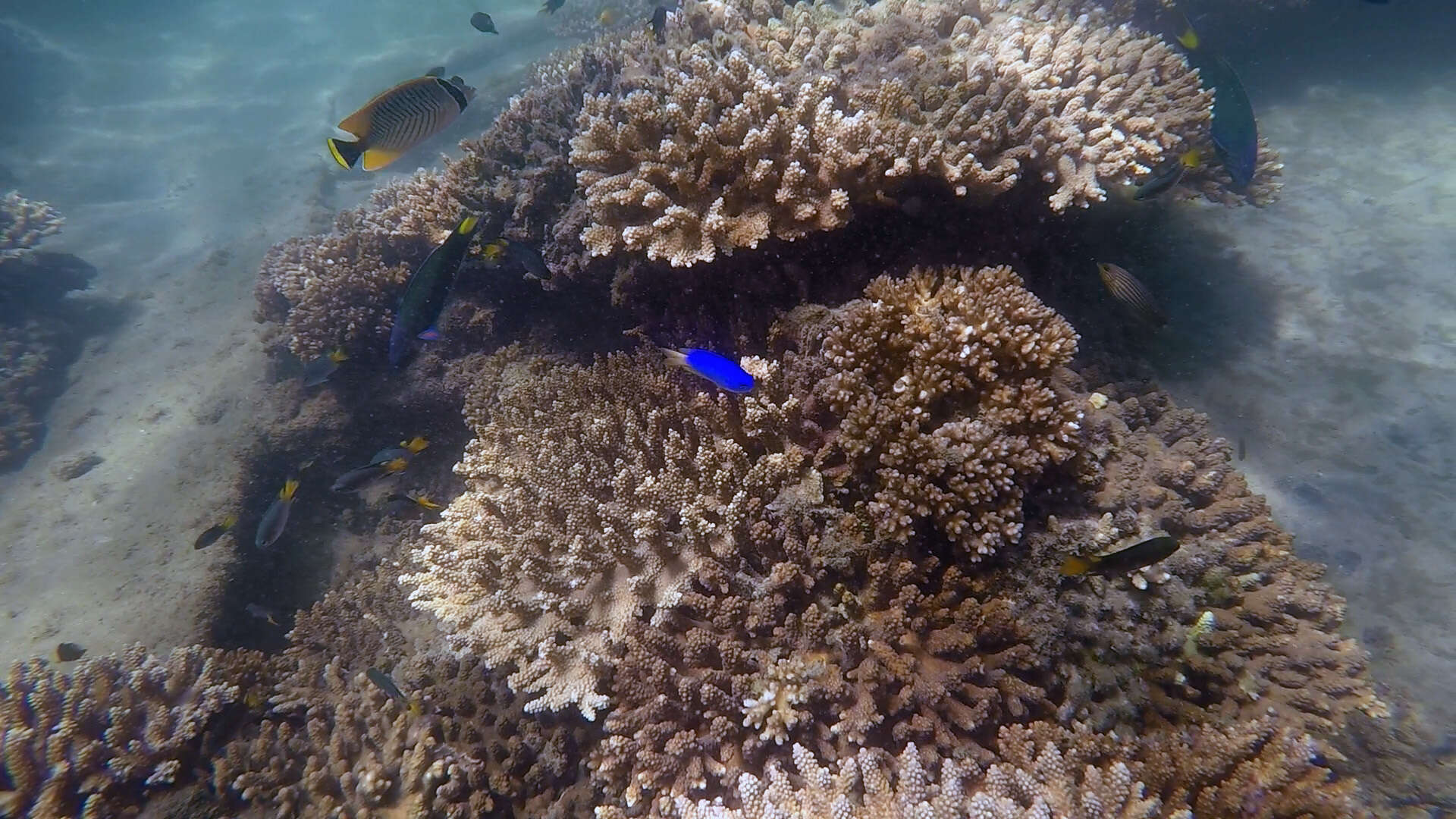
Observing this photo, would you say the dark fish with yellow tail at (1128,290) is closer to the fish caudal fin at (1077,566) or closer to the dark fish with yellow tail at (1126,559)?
the dark fish with yellow tail at (1126,559)

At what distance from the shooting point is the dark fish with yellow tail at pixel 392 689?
11.6ft

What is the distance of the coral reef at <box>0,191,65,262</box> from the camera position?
11727mm

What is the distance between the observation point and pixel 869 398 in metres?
2.93

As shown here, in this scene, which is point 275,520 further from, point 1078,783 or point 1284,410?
point 1284,410

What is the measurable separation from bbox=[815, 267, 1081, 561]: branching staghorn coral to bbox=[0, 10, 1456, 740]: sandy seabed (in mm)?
1874

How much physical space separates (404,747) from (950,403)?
3498mm

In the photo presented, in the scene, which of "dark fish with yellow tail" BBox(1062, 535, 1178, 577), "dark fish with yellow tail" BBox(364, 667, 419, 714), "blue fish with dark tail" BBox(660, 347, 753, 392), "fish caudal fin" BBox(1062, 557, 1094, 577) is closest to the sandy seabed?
"dark fish with yellow tail" BBox(1062, 535, 1178, 577)

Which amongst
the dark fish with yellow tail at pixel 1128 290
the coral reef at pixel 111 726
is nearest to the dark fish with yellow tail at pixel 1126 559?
the dark fish with yellow tail at pixel 1128 290

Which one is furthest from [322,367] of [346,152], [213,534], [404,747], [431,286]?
[404,747]

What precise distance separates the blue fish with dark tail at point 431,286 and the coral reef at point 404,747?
85.8 inches

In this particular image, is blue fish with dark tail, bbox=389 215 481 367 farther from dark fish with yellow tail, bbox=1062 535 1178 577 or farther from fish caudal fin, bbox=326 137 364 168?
dark fish with yellow tail, bbox=1062 535 1178 577

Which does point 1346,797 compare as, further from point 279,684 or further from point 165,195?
point 165,195

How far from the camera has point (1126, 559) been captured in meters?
2.47

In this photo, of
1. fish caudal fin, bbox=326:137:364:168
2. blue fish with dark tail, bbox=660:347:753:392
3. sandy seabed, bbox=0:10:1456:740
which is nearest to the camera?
blue fish with dark tail, bbox=660:347:753:392
